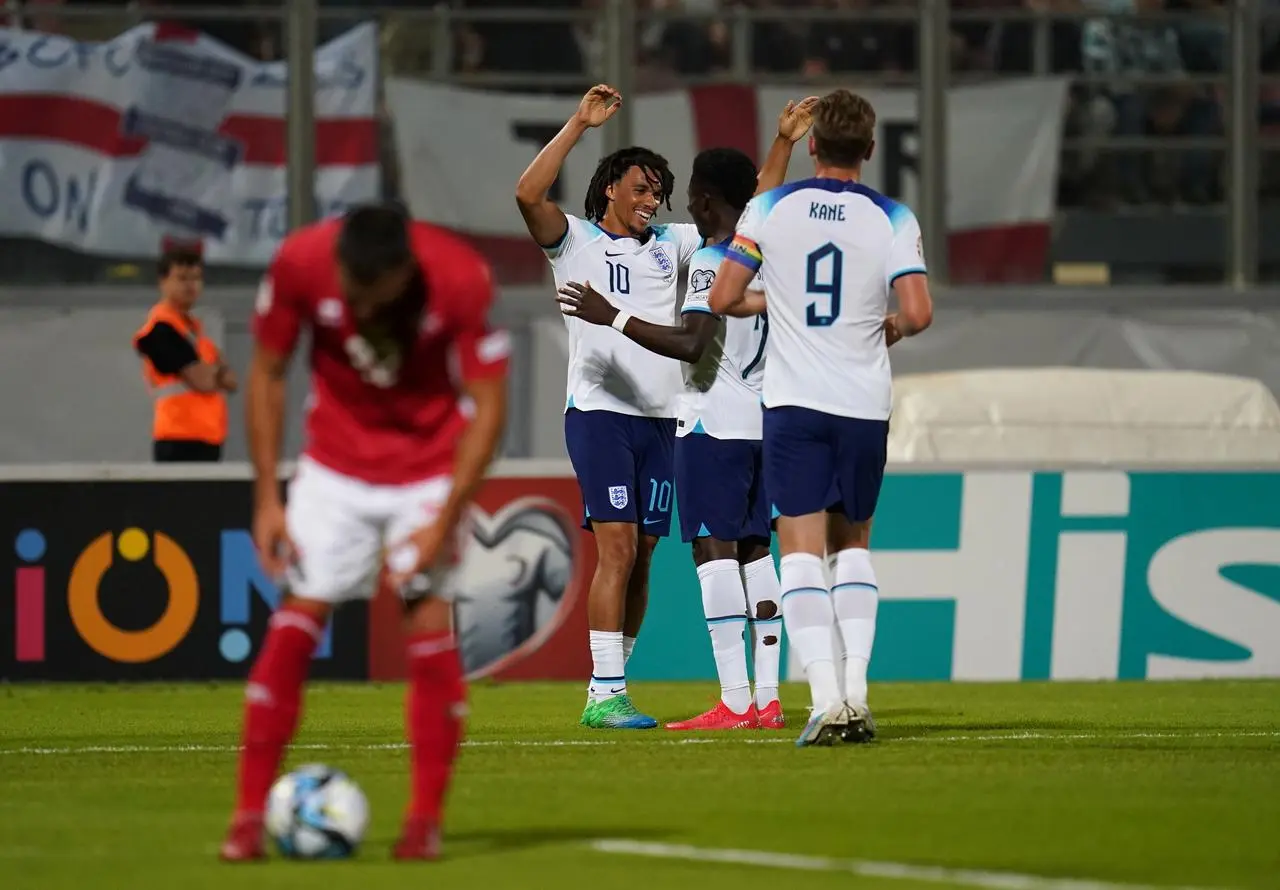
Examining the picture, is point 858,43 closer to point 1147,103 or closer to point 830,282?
point 1147,103

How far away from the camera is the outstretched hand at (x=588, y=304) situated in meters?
8.64

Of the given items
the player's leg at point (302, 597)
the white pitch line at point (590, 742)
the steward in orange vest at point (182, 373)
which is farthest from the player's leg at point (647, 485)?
the steward in orange vest at point (182, 373)

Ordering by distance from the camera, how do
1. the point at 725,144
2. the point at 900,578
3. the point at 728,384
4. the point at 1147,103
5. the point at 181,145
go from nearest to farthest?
the point at 728,384, the point at 900,578, the point at 181,145, the point at 725,144, the point at 1147,103

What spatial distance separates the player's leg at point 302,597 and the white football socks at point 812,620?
228 centimetres

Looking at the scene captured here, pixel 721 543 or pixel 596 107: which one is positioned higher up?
pixel 596 107

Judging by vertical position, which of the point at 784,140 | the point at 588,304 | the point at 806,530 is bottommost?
the point at 806,530

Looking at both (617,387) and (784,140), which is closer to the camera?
(784,140)

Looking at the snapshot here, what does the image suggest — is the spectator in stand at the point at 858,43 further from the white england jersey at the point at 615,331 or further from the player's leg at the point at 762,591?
the player's leg at the point at 762,591

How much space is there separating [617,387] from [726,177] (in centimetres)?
95

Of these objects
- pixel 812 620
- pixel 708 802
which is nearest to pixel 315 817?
pixel 708 802

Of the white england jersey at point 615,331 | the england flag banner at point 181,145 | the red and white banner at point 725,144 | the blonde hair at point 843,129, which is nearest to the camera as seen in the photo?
the blonde hair at point 843,129

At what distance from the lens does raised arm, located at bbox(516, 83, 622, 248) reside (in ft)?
29.8

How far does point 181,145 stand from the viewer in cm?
1739

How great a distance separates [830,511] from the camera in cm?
802
